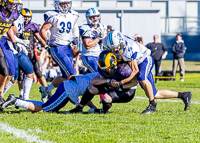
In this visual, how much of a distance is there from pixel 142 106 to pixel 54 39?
6.50 feet

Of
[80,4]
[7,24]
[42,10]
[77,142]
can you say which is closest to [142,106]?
[7,24]

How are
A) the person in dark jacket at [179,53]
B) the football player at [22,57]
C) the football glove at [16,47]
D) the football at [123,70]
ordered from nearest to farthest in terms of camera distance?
the football at [123,70] → the football glove at [16,47] → the football player at [22,57] → the person in dark jacket at [179,53]

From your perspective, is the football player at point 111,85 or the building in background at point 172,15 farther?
the building in background at point 172,15

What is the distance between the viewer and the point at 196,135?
4500mm

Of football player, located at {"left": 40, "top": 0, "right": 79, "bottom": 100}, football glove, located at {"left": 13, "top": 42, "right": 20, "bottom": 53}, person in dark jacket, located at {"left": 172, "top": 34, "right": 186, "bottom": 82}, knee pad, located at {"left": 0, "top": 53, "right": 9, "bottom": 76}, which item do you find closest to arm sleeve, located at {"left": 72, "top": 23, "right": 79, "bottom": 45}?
football player, located at {"left": 40, "top": 0, "right": 79, "bottom": 100}

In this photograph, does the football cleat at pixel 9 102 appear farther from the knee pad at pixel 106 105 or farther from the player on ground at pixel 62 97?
the knee pad at pixel 106 105

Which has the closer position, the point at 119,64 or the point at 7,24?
the point at 119,64

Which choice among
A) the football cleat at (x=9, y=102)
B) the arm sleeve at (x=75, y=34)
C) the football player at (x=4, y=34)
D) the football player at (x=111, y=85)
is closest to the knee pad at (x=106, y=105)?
the football player at (x=111, y=85)

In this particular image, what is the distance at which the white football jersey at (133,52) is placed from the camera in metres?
5.79

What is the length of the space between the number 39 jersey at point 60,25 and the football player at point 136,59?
1.97 metres

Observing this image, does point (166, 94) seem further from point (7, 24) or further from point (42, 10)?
point (42, 10)

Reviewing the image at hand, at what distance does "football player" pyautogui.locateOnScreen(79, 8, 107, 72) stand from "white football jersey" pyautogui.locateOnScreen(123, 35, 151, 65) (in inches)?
67.4

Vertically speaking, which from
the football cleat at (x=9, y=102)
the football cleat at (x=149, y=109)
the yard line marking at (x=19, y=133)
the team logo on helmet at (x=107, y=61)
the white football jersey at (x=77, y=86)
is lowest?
the football cleat at (x=149, y=109)

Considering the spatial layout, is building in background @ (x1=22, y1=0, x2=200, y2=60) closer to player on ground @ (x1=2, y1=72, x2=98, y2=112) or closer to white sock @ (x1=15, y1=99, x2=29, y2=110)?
player on ground @ (x1=2, y1=72, x2=98, y2=112)
